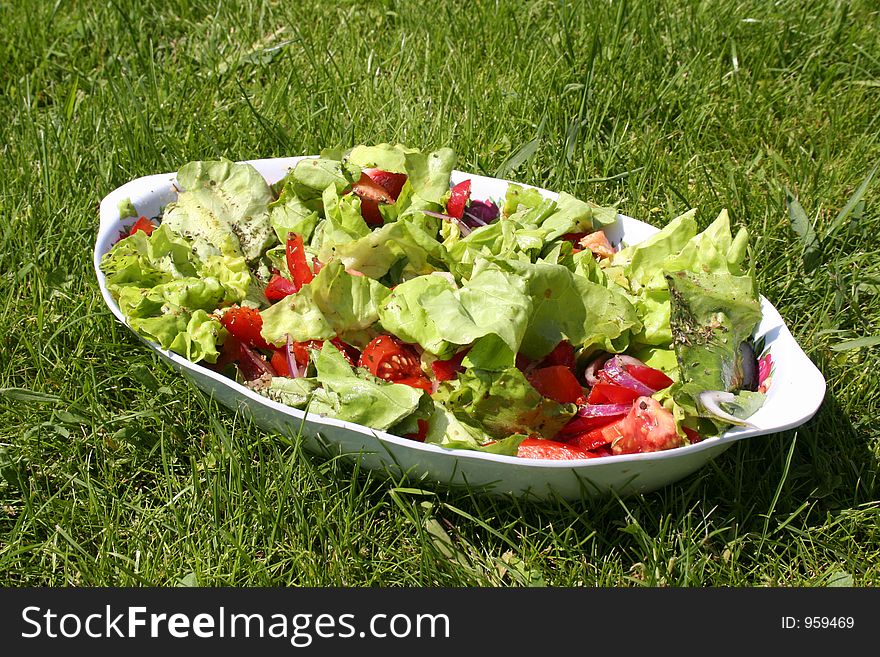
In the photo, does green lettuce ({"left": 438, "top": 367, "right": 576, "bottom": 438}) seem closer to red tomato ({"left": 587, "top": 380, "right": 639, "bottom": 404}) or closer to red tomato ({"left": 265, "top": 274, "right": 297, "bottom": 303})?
red tomato ({"left": 587, "top": 380, "right": 639, "bottom": 404})

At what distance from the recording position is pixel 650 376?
2117mm

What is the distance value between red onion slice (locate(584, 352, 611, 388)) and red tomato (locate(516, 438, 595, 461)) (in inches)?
7.9

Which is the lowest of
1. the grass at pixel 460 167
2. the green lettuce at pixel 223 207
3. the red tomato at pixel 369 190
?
the grass at pixel 460 167

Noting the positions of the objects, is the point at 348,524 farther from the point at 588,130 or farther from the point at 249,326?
the point at 588,130

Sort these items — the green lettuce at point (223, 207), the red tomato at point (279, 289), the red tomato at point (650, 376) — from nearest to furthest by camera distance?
the red tomato at point (650, 376)
the red tomato at point (279, 289)
the green lettuce at point (223, 207)

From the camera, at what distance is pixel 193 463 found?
2.26 metres

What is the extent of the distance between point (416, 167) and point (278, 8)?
172cm

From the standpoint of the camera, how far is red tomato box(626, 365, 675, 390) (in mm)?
2105

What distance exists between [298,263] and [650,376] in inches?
34.0

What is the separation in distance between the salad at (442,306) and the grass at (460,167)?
0.66 feet

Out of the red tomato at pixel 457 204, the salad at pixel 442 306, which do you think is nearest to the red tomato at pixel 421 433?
the salad at pixel 442 306

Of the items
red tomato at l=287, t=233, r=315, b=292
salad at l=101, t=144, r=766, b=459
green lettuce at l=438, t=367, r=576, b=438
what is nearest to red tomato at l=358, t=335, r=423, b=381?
salad at l=101, t=144, r=766, b=459

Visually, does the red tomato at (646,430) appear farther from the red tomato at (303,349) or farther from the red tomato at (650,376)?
the red tomato at (303,349)

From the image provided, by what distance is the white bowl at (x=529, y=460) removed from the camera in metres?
1.89
